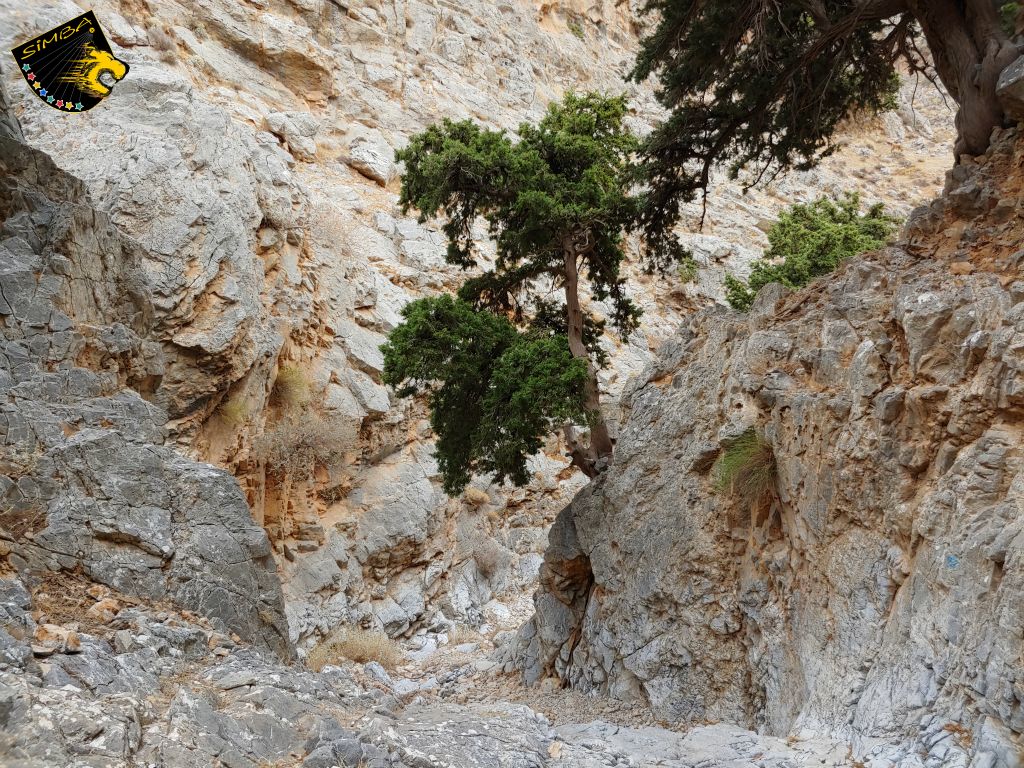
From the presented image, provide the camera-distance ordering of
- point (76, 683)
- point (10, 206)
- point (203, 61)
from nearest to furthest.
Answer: point (76, 683) → point (10, 206) → point (203, 61)

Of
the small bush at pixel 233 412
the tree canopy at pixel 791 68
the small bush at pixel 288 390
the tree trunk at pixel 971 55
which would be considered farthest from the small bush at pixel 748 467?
the small bush at pixel 288 390

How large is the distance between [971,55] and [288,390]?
14.5 meters

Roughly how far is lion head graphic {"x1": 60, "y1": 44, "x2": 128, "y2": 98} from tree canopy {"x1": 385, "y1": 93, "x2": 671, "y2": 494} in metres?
5.06

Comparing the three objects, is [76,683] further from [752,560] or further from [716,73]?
[716,73]

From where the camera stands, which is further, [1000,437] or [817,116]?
[817,116]

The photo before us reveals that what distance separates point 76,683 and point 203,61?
23.5 meters

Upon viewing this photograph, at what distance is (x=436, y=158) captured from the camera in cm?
1135

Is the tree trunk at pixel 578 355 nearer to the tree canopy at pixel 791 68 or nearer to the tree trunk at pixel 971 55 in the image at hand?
the tree canopy at pixel 791 68

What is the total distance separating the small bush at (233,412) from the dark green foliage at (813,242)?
39.1ft

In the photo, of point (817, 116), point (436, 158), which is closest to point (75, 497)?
point (436, 158)

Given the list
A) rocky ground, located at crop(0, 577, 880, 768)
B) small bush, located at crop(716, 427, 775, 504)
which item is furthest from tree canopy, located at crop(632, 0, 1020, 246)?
rocky ground, located at crop(0, 577, 880, 768)

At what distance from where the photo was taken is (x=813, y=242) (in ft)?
56.0

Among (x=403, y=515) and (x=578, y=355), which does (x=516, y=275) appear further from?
(x=403, y=515)

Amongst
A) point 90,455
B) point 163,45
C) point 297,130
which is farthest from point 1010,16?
point 163,45
